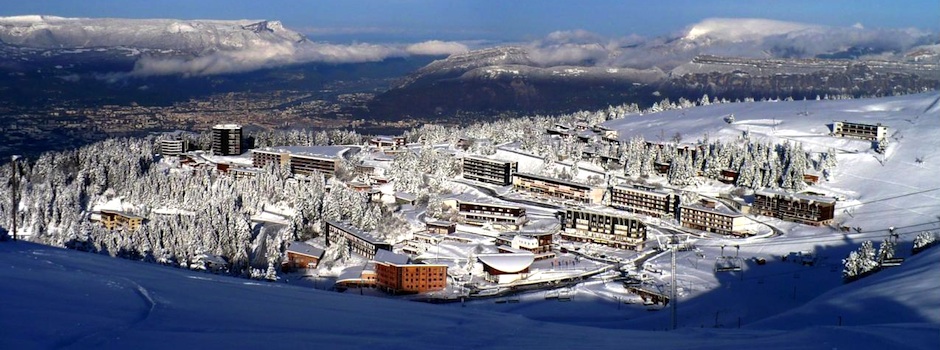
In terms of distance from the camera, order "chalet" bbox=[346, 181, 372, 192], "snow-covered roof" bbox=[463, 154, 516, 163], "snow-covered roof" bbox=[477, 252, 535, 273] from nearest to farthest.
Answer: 1. "snow-covered roof" bbox=[477, 252, 535, 273]
2. "chalet" bbox=[346, 181, 372, 192]
3. "snow-covered roof" bbox=[463, 154, 516, 163]

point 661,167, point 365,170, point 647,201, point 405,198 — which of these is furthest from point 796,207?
point 365,170

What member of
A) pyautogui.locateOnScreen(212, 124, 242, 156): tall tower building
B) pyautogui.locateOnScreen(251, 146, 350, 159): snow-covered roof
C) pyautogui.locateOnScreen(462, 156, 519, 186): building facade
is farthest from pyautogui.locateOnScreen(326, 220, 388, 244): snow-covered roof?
pyautogui.locateOnScreen(212, 124, 242, 156): tall tower building

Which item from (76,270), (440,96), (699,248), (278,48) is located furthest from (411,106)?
(76,270)

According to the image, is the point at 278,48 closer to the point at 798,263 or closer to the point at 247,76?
the point at 247,76

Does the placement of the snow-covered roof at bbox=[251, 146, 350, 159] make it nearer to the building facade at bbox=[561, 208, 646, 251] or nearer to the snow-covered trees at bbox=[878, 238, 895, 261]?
the building facade at bbox=[561, 208, 646, 251]

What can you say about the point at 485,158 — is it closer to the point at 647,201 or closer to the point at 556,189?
the point at 556,189

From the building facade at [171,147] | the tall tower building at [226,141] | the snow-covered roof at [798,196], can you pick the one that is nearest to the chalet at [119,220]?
the building facade at [171,147]
